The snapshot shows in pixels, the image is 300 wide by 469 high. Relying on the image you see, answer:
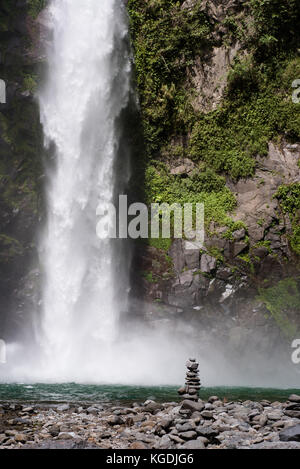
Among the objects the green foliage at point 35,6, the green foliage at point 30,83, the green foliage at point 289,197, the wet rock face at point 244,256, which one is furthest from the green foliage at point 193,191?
the green foliage at point 35,6

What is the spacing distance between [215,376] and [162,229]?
513cm

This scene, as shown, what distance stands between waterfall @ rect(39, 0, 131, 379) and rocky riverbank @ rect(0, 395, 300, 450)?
6.24 metres

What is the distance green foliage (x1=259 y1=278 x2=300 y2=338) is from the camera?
1463 centimetres

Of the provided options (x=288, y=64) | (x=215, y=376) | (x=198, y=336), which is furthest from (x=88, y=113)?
(x=215, y=376)

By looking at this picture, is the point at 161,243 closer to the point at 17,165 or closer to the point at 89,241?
the point at 89,241

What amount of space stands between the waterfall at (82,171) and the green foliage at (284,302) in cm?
467

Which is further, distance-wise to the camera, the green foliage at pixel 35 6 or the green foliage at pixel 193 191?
the green foliage at pixel 35 6

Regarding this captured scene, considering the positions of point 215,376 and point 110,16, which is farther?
point 110,16

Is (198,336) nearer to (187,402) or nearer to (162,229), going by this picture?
(162,229)

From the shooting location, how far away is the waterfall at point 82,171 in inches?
569

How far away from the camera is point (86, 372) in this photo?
12.3m

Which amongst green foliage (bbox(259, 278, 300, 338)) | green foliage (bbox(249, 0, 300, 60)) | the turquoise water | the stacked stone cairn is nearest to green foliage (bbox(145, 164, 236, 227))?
green foliage (bbox(259, 278, 300, 338))

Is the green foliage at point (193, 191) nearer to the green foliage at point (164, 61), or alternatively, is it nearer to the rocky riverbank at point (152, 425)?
the green foliage at point (164, 61)

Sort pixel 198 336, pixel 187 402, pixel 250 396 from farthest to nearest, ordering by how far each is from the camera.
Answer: pixel 198 336, pixel 250 396, pixel 187 402
